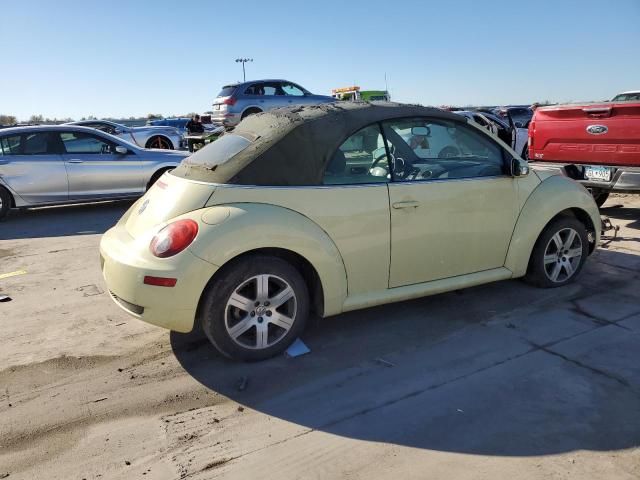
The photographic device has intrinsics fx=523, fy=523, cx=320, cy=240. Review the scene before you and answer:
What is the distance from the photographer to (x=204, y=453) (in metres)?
2.67

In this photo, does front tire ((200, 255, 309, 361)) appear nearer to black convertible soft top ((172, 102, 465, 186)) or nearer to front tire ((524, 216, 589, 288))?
black convertible soft top ((172, 102, 465, 186))

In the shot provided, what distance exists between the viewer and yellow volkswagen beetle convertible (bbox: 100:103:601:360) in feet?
10.8

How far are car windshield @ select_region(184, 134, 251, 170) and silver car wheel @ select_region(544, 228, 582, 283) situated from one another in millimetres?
2819

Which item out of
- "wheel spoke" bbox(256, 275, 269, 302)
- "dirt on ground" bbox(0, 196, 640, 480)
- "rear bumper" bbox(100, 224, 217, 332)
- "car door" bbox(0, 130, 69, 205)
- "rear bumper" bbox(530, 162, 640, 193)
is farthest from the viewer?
"car door" bbox(0, 130, 69, 205)

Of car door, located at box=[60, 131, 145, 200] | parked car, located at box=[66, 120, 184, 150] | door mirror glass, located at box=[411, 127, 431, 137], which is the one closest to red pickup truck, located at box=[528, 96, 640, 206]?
door mirror glass, located at box=[411, 127, 431, 137]

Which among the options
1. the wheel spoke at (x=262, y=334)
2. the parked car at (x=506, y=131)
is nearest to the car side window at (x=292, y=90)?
the parked car at (x=506, y=131)

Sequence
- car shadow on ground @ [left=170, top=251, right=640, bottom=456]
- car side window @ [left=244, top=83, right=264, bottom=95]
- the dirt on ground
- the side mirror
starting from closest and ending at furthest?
1. the dirt on ground
2. car shadow on ground @ [left=170, top=251, right=640, bottom=456]
3. the side mirror
4. car side window @ [left=244, top=83, right=264, bottom=95]

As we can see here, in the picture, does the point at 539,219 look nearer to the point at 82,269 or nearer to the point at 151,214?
the point at 151,214

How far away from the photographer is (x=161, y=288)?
10.5 feet

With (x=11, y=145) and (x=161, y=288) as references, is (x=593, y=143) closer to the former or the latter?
(x=161, y=288)

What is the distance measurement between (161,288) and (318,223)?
1092 millimetres

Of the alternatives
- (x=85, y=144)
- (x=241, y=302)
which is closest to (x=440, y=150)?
(x=241, y=302)

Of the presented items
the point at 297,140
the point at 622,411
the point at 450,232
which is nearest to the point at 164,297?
the point at 297,140

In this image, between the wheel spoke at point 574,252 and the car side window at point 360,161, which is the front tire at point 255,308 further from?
the wheel spoke at point 574,252
